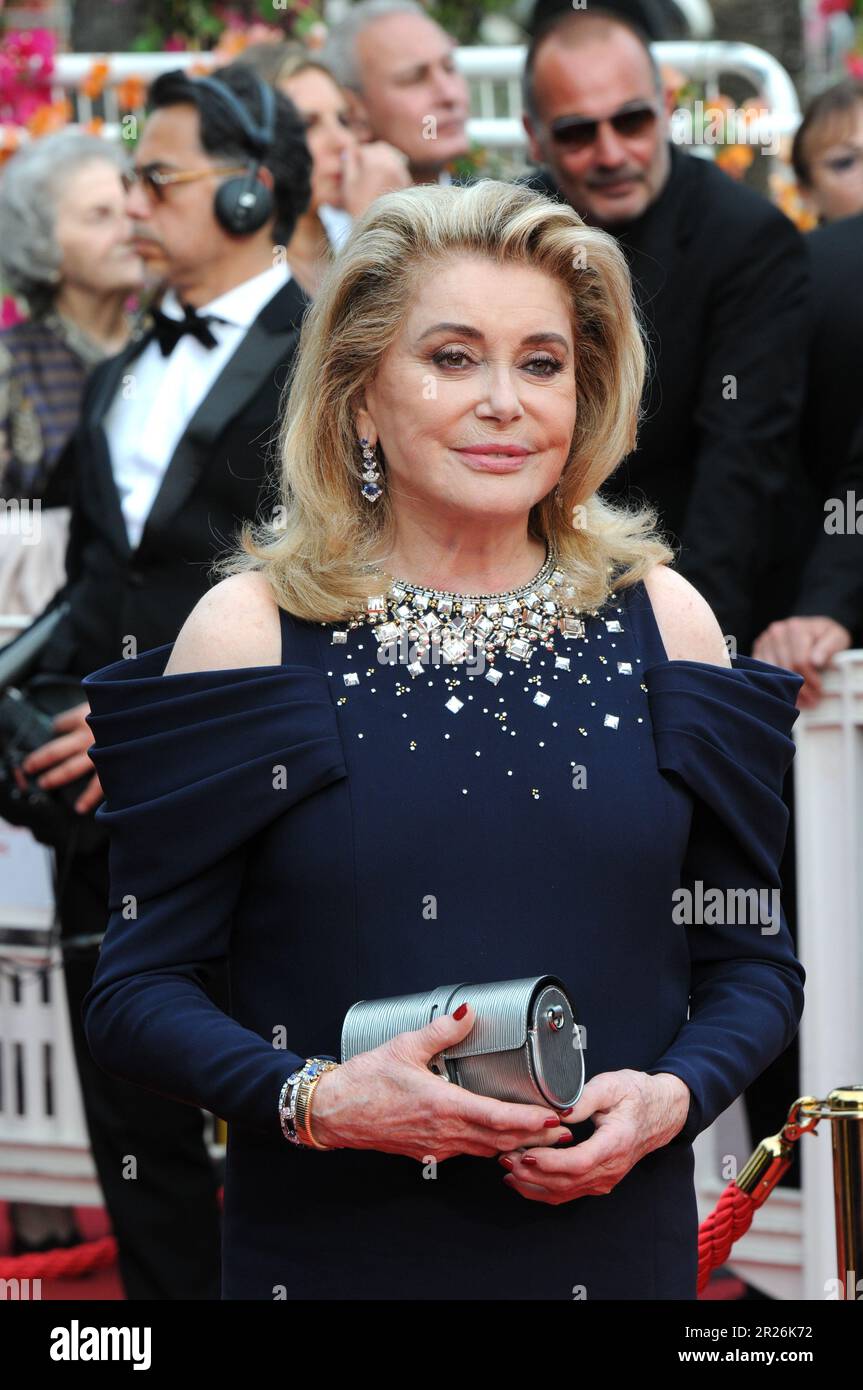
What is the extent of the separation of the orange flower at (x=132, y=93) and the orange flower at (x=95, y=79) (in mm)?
82

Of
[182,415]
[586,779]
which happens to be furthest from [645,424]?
[586,779]

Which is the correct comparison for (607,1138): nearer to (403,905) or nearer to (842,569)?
(403,905)

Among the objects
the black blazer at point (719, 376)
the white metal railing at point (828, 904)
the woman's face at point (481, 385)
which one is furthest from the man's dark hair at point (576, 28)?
the woman's face at point (481, 385)

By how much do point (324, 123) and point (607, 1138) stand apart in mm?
3915

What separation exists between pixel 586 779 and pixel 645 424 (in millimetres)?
1756

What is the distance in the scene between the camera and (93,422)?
163 inches

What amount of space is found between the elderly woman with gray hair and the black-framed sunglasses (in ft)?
5.43

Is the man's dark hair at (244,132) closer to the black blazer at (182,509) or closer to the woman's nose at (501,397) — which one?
the black blazer at (182,509)

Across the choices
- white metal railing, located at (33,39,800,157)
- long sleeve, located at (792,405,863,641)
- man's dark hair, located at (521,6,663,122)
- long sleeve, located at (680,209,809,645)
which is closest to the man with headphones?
man's dark hair, located at (521,6,663,122)

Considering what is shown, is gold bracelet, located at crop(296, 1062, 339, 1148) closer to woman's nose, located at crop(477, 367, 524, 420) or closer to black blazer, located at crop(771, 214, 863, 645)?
woman's nose, located at crop(477, 367, 524, 420)

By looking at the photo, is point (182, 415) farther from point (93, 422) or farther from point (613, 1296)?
point (613, 1296)

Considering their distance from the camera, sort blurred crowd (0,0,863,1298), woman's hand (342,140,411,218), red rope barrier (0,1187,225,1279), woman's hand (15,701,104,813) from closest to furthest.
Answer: blurred crowd (0,0,863,1298) < woman's hand (15,701,104,813) < red rope barrier (0,1187,225,1279) < woman's hand (342,140,411,218)

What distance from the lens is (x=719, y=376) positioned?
3.92 m

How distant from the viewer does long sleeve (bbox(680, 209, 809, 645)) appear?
3.85m
